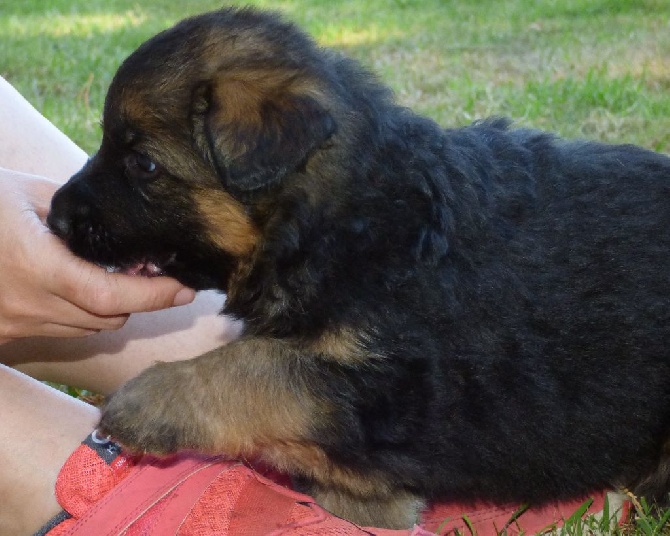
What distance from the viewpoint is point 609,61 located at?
7.64 metres

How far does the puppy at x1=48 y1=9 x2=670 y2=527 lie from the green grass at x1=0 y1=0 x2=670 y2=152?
285cm

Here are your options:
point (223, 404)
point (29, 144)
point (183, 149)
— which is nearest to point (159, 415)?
point (223, 404)

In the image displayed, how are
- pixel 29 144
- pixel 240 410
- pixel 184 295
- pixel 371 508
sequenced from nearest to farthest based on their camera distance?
1. pixel 240 410
2. pixel 184 295
3. pixel 371 508
4. pixel 29 144

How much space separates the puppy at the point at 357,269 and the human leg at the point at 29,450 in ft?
1.21

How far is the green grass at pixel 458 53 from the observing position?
6.25 meters

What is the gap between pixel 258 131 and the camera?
238cm

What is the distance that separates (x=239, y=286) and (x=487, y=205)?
0.72 meters

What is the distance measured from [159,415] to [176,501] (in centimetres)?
36

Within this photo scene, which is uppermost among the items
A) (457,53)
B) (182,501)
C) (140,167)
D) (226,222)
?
(140,167)

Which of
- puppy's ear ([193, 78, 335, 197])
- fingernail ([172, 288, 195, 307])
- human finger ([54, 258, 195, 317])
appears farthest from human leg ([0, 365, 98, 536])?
puppy's ear ([193, 78, 335, 197])

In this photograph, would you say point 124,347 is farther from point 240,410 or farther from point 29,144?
point 240,410

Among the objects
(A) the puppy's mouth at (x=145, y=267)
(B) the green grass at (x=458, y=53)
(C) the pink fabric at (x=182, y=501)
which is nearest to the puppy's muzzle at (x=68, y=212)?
(A) the puppy's mouth at (x=145, y=267)

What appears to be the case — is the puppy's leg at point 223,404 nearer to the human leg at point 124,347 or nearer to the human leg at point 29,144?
the human leg at point 124,347

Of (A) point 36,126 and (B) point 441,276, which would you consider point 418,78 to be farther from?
(B) point 441,276
